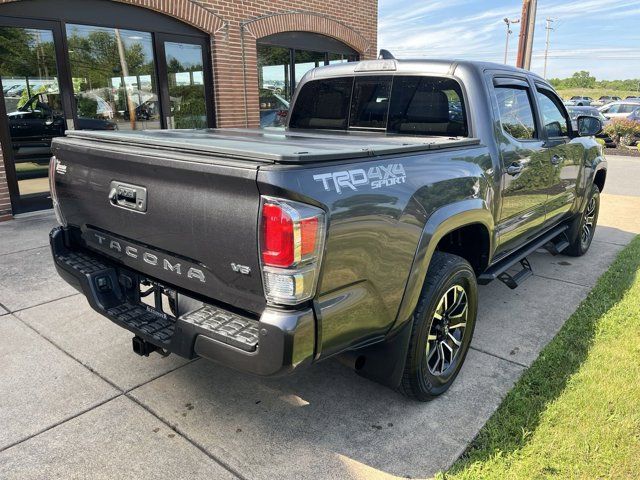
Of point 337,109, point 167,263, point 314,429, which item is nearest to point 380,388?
point 314,429

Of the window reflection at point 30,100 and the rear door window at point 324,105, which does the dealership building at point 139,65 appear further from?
the rear door window at point 324,105

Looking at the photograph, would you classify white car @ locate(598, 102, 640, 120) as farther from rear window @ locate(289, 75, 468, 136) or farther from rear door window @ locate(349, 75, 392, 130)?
rear door window @ locate(349, 75, 392, 130)

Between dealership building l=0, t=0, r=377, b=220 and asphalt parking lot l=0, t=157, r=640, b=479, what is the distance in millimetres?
3884

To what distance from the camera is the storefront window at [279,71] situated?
988 cm

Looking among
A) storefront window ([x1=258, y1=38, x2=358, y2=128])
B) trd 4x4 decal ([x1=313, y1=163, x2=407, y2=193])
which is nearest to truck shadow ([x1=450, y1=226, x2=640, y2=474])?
trd 4x4 decal ([x1=313, y1=163, x2=407, y2=193])

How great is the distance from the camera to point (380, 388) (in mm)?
3051

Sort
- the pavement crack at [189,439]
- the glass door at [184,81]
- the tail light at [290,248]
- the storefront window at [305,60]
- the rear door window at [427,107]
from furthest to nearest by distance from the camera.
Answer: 1. the storefront window at [305,60]
2. the glass door at [184,81]
3. the rear door window at [427,107]
4. the pavement crack at [189,439]
5. the tail light at [290,248]

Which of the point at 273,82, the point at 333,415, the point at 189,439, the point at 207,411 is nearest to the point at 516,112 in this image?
the point at 333,415

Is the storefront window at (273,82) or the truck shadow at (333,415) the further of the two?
the storefront window at (273,82)

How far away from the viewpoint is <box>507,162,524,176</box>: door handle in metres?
3.44

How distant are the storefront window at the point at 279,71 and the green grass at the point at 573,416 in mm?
7381

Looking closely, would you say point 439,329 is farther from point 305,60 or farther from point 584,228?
point 305,60

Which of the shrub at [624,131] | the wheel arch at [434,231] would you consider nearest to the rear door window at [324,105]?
the wheel arch at [434,231]

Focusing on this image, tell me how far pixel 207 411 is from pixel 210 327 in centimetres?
87
